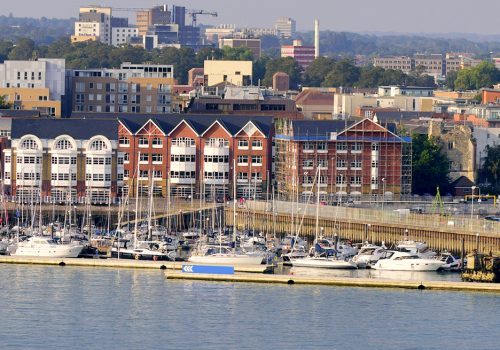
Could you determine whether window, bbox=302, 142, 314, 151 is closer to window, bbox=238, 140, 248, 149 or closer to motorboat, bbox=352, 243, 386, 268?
window, bbox=238, 140, 248, 149

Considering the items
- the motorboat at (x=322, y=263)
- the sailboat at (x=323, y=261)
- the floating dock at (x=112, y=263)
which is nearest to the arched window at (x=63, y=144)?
the floating dock at (x=112, y=263)

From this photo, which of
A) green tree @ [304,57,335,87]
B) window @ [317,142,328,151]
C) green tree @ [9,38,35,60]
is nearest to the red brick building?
window @ [317,142,328,151]

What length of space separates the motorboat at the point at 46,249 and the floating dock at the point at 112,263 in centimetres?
49

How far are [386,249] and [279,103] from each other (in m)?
30.5

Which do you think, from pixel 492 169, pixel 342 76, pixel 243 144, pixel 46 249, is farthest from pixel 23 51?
pixel 46 249

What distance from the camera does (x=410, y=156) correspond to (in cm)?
7781

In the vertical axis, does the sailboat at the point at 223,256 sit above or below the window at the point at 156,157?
below

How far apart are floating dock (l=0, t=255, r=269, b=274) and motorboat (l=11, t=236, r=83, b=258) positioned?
0.49 metres

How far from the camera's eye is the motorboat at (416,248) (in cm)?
6182

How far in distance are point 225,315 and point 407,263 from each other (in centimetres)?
1059

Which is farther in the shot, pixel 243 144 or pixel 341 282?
pixel 243 144

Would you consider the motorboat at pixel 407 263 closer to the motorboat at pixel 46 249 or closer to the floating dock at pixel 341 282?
the floating dock at pixel 341 282

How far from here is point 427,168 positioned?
81.2m

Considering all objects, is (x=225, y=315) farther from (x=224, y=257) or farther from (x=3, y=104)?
(x=3, y=104)
